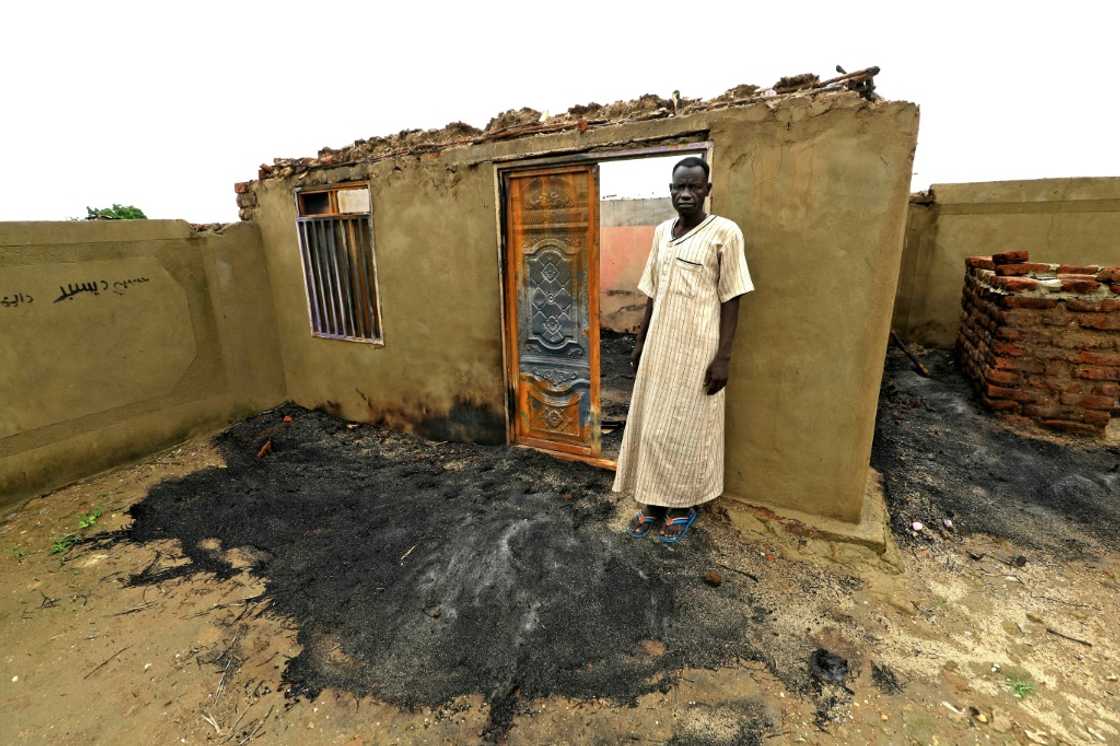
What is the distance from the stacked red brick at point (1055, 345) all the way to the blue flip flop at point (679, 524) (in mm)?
3284

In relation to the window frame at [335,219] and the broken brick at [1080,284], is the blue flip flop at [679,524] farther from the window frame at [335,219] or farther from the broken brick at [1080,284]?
the broken brick at [1080,284]

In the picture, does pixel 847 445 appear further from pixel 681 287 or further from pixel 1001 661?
pixel 681 287

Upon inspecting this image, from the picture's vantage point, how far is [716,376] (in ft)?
8.26

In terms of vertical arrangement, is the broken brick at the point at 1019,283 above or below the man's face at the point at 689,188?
below

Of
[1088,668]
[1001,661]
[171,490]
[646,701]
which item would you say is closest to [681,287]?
[646,701]

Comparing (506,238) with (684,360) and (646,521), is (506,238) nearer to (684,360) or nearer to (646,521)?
(684,360)

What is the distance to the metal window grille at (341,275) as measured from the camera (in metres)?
4.45

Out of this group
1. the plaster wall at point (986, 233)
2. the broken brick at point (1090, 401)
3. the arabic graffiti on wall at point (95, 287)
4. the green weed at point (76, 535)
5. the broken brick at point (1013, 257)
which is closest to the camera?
the green weed at point (76, 535)

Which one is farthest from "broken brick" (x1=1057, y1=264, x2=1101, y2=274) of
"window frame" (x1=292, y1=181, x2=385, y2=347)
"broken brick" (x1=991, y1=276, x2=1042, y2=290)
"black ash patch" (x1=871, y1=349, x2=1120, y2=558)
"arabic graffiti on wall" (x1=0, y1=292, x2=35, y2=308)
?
"arabic graffiti on wall" (x1=0, y1=292, x2=35, y2=308)

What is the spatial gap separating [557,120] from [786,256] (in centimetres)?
175

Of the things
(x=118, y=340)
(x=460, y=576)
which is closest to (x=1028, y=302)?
(x=460, y=576)

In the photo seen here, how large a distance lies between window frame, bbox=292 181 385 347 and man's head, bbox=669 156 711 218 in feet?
9.40

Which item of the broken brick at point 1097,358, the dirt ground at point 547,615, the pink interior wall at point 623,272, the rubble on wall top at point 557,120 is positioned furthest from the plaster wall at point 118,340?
the broken brick at point 1097,358

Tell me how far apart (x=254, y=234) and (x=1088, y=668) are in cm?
646
